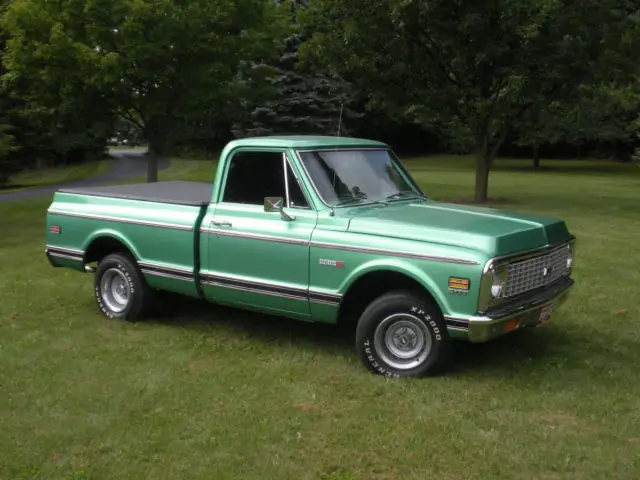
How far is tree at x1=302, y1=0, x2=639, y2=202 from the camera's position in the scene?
1680 centimetres

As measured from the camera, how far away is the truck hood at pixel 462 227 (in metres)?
5.30

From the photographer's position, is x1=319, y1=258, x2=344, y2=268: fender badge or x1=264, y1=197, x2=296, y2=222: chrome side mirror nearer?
x1=319, y1=258, x2=344, y2=268: fender badge

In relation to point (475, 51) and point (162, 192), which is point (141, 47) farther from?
point (162, 192)

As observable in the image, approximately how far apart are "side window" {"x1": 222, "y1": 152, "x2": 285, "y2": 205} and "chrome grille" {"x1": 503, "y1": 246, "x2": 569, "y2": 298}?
→ 81.1 inches

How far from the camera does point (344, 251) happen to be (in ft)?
18.8

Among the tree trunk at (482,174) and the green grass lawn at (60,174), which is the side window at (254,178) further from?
the green grass lawn at (60,174)

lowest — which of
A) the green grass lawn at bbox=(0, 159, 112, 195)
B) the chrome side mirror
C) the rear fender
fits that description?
the green grass lawn at bbox=(0, 159, 112, 195)

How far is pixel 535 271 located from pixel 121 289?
4172 mm

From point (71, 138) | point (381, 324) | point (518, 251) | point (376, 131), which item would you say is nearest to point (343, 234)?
point (381, 324)

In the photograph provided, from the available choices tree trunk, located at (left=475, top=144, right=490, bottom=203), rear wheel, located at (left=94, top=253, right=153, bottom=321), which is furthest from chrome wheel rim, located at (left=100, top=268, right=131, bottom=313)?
tree trunk, located at (left=475, top=144, right=490, bottom=203)

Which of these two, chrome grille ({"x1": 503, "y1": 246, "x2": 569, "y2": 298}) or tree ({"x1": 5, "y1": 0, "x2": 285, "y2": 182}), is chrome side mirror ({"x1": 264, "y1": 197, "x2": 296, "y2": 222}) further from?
tree ({"x1": 5, "y1": 0, "x2": 285, "y2": 182})

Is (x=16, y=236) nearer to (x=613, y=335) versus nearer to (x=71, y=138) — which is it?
(x=613, y=335)

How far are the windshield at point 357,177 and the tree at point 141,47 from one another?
1087 centimetres

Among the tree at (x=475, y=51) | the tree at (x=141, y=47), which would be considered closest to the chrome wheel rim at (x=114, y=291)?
the tree at (x=141, y=47)
